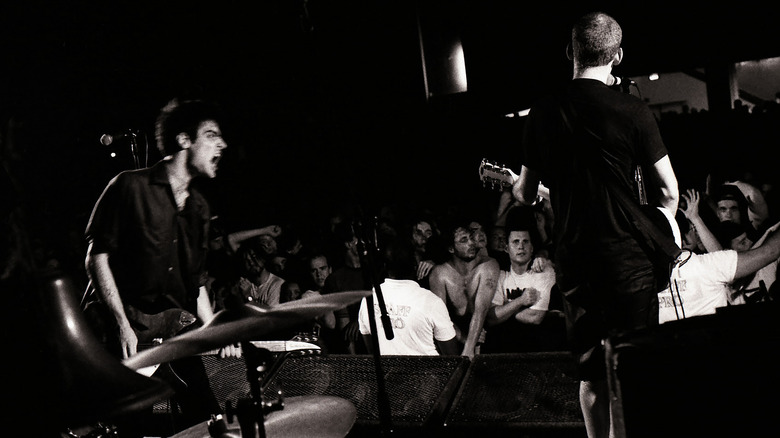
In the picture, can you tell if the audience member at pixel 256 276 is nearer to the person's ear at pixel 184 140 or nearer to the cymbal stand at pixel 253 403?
the person's ear at pixel 184 140

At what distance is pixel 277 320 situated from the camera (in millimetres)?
1918

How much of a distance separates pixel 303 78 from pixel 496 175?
21.7 ft

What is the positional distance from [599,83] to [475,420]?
1.68 metres

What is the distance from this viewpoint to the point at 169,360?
6.06ft

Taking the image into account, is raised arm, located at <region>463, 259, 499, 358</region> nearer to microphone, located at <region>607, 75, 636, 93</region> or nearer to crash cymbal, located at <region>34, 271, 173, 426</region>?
microphone, located at <region>607, 75, 636, 93</region>

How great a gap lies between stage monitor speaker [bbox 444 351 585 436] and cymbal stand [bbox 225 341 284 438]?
1.43m

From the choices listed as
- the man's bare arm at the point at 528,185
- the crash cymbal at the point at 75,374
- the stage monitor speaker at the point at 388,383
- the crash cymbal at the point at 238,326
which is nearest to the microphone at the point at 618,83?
the man's bare arm at the point at 528,185

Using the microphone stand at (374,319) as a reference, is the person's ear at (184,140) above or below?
above

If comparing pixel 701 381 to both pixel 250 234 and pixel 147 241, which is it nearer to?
pixel 147 241

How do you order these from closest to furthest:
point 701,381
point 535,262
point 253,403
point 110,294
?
point 701,381 < point 253,403 < point 110,294 < point 535,262

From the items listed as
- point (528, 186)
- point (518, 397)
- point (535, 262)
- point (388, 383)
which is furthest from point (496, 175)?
point (535, 262)

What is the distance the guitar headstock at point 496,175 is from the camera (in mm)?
3170

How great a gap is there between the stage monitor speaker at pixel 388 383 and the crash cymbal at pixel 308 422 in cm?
84

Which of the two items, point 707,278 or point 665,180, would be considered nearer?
point 665,180
